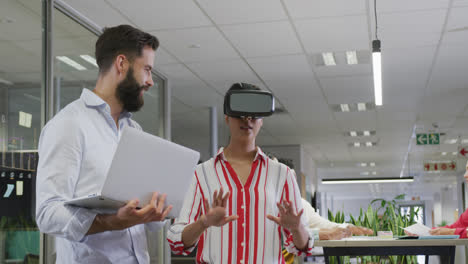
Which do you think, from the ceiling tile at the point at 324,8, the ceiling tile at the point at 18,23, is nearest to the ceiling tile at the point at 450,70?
the ceiling tile at the point at 324,8

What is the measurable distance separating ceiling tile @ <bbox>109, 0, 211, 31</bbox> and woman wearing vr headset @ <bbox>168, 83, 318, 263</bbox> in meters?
3.12

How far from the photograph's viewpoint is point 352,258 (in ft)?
16.0

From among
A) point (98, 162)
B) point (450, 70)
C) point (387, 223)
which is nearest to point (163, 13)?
point (387, 223)

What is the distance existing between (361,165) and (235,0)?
531 inches

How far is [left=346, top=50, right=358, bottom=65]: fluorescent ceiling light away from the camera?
6085 mm

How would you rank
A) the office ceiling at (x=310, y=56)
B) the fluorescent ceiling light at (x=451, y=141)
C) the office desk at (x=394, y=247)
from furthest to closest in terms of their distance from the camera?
1. the fluorescent ceiling light at (x=451, y=141)
2. the office ceiling at (x=310, y=56)
3. the office desk at (x=394, y=247)

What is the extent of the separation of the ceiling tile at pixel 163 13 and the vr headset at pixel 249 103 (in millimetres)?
3158

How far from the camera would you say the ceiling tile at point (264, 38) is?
5207 millimetres

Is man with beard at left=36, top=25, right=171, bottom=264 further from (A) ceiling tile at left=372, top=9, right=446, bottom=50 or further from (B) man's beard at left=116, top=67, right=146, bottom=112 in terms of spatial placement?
(A) ceiling tile at left=372, top=9, right=446, bottom=50

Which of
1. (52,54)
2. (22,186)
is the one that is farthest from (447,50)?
(22,186)

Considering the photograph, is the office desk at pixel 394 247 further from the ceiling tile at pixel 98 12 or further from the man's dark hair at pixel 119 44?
the ceiling tile at pixel 98 12

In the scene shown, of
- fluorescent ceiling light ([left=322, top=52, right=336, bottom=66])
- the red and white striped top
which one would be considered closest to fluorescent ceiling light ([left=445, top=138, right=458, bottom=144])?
fluorescent ceiling light ([left=322, top=52, right=336, bottom=66])

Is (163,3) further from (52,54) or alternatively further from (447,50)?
(447,50)

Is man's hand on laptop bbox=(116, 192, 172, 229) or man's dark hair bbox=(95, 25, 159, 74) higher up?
man's dark hair bbox=(95, 25, 159, 74)
